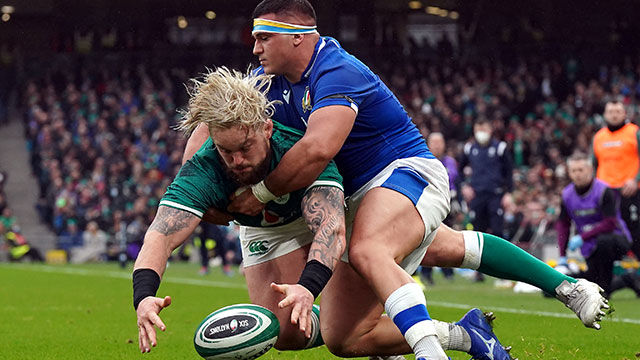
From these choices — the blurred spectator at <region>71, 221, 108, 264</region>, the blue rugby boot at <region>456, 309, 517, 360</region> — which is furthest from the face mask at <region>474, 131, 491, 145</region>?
the blurred spectator at <region>71, 221, 108, 264</region>

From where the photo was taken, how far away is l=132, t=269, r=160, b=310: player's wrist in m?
4.64

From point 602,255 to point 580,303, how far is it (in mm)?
5454

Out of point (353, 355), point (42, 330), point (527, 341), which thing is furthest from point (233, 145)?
point (42, 330)

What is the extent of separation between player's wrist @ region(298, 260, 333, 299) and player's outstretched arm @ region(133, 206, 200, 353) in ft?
1.96

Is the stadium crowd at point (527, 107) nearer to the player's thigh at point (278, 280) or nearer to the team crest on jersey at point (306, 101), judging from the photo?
the player's thigh at point (278, 280)

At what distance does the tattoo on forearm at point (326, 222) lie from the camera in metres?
4.92

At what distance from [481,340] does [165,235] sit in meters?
1.86

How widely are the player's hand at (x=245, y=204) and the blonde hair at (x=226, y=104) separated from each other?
0.39 meters

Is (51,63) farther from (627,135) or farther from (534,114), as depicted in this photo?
(627,135)

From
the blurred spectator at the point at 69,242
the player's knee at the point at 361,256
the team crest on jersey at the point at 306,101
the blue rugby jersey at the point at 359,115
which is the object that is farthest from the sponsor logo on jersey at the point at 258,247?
the blurred spectator at the point at 69,242

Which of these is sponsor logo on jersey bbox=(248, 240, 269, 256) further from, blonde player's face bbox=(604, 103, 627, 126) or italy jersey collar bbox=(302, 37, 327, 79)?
blonde player's face bbox=(604, 103, 627, 126)

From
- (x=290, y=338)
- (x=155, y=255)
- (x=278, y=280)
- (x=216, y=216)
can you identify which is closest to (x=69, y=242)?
(x=278, y=280)

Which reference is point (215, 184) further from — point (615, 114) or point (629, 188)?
point (615, 114)

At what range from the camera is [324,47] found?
5.86m
